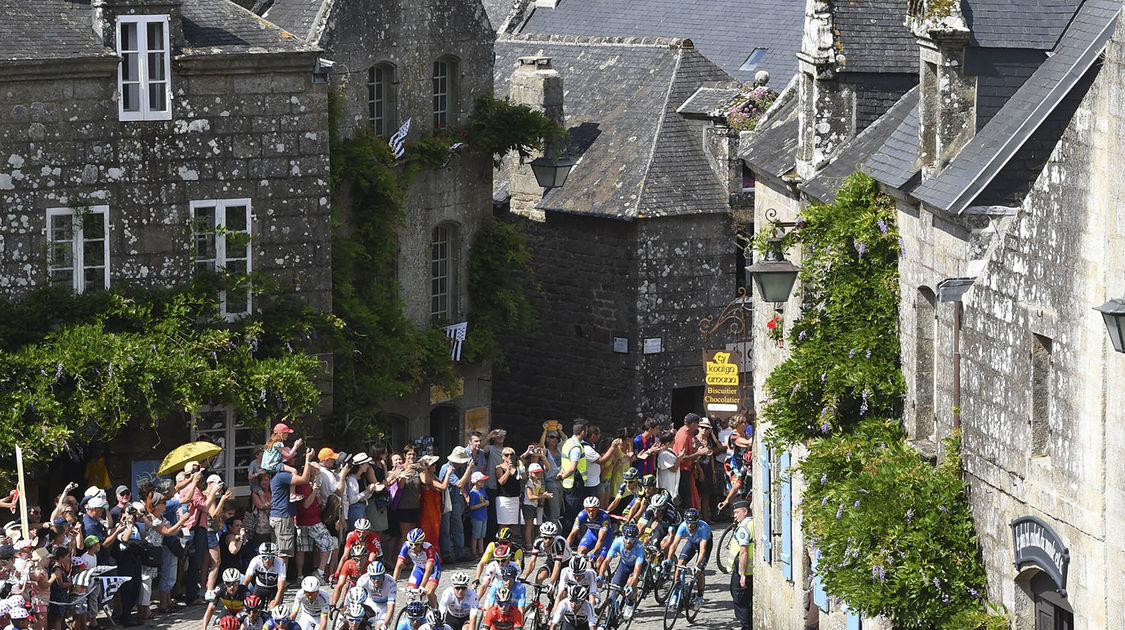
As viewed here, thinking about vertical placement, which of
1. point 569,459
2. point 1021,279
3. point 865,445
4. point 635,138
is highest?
point 635,138

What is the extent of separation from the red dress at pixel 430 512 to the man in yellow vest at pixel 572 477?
176 centimetres

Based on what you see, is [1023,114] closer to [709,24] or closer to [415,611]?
[415,611]

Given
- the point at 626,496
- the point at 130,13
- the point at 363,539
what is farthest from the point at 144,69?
the point at 626,496

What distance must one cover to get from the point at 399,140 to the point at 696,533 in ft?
26.3

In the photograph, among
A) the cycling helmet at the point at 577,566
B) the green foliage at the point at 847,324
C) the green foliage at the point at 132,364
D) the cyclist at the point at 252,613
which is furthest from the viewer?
the green foliage at the point at 132,364

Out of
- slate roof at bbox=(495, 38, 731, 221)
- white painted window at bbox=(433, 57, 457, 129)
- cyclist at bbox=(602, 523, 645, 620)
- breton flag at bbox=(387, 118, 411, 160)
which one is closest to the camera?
cyclist at bbox=(602, 523, 645, 620)

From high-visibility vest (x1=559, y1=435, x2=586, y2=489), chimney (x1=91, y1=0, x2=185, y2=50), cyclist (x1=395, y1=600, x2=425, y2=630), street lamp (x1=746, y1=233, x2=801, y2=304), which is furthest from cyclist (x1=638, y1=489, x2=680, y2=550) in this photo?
chimney (x1=91, y1=0, x2=185, y2=50)

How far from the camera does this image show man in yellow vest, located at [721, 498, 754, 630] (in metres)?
24.0

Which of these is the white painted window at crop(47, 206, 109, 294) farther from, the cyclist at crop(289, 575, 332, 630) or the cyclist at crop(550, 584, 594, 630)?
the cyclist at crop(550, 584, 594, 630)

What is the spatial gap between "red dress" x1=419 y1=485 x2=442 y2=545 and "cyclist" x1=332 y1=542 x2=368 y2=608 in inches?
104

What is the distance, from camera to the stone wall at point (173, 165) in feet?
82.5

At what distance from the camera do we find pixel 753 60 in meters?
37.6

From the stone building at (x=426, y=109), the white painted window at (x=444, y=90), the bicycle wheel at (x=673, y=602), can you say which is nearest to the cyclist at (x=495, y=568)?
the bicycle wheel at (x=673, y=602)

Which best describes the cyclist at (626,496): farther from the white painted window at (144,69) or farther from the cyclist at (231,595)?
the white painted window at (144,69)
